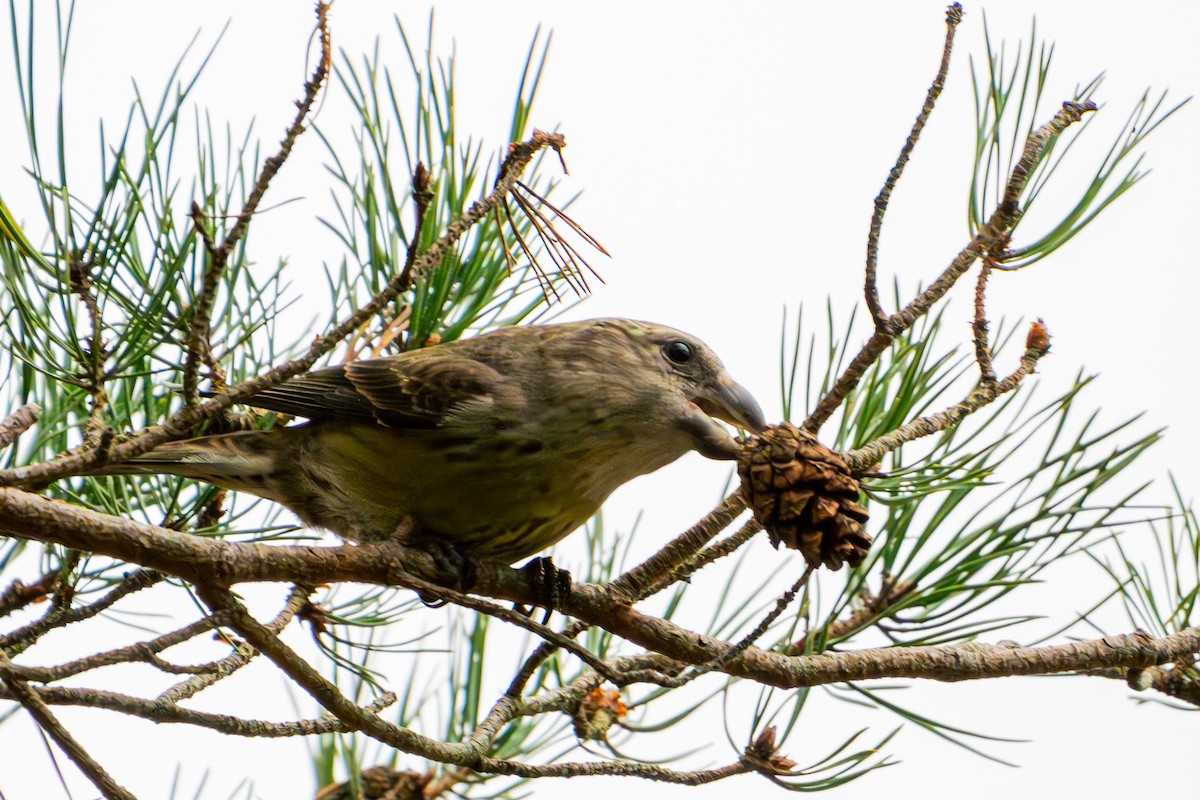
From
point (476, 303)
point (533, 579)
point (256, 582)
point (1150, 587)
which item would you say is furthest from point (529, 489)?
point (1150, 587)

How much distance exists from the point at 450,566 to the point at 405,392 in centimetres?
61

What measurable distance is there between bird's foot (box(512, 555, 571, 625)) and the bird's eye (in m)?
0.78

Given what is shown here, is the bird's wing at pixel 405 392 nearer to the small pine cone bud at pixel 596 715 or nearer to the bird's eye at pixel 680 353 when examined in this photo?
the bird's eye at pixel 680 353

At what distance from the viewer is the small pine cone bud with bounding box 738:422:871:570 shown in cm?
216

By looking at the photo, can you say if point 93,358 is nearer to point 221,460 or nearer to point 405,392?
point 221,460

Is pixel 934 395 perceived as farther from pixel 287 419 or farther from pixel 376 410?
pixel 287 419

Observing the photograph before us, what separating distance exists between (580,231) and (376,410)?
1.16 m

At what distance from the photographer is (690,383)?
345 centimetres

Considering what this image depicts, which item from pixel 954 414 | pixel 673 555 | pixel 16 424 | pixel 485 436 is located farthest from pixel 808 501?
pixel 16 424

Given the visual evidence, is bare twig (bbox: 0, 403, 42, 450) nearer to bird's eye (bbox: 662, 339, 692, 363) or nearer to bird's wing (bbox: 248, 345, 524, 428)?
bird's wing (bbox: 248, 345, 524, 428)

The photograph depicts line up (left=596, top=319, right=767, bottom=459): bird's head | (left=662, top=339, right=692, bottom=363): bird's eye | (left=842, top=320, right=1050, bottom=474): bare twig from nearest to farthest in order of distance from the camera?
(left=842, top=320, right=1050, bottom=474): bare twig, (left=596, top=319, right=767, bottom=459): bird's head, (left=662, top=339, right=692, bottom=363): bird's eye

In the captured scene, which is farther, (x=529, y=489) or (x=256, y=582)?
(x=529, y=489)

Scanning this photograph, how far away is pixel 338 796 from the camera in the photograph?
9.87ft

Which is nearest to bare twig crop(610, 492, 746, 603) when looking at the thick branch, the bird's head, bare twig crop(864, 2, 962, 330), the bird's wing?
the thick branch
